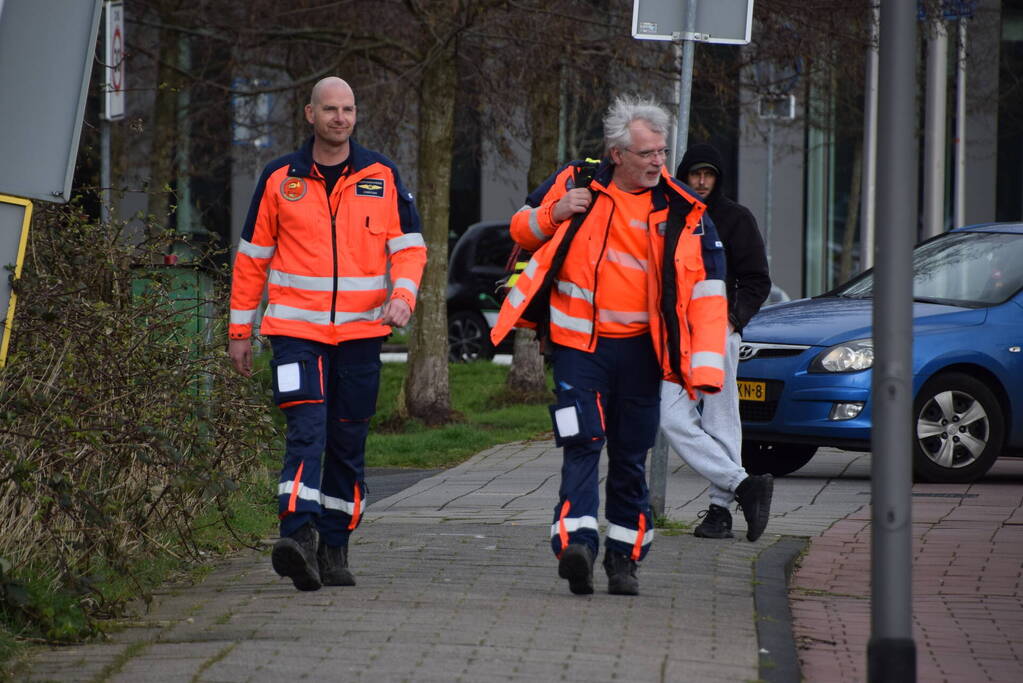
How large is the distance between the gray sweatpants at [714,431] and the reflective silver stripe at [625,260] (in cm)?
169

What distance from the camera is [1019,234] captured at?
11555 mm

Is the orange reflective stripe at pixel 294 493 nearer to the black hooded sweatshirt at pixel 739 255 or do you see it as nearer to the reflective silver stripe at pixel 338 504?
the reflective silver stripe at pixel 338 504

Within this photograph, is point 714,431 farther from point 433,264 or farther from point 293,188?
point 433,264

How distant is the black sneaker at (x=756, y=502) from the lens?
7777mm

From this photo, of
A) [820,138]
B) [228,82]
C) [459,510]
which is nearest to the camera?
[459,510]

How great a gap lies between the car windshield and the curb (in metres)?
3.61

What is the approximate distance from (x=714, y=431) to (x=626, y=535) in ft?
6.01

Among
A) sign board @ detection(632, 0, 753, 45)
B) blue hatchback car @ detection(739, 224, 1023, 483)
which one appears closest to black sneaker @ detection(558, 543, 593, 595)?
sign board @ detection(632, 0, 753, 45)

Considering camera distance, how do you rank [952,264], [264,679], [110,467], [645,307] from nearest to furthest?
[264,679], [645,307], [110,467], [952,264]

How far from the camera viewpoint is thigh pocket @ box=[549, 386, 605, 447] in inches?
246

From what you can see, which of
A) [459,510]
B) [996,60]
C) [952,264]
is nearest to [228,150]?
[996,60]

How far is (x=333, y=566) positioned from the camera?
21.4 ft

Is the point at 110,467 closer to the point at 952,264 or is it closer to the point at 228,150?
the point at 952,264

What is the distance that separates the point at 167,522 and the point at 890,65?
13.6 feet
